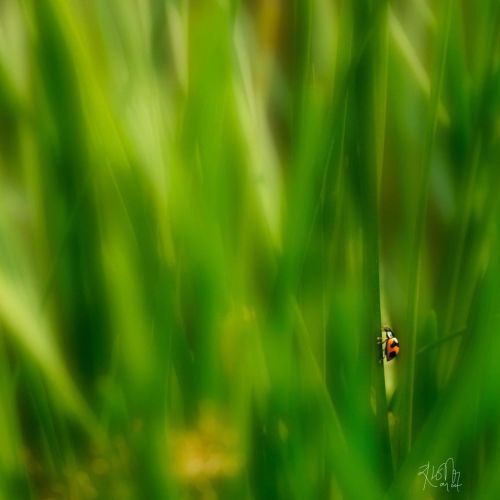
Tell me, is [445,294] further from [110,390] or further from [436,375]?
[110,390]

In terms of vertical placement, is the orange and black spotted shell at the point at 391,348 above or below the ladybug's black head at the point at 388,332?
below

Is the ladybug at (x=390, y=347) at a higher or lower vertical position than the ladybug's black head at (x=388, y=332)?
lower

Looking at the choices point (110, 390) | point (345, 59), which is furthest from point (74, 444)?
point (345, 59)

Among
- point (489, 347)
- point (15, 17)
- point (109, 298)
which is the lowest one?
point (489, 347)
